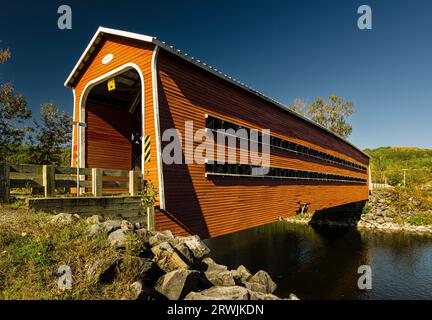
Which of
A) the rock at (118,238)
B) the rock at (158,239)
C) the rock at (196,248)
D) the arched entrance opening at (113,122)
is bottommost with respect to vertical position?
the rock at (196,248)

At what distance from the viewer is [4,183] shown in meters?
7.31

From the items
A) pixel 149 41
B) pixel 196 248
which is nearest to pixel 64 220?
pixel 196 248

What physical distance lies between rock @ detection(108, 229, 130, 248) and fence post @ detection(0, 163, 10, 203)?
3652mm

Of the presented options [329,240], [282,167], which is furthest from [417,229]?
[282,167]

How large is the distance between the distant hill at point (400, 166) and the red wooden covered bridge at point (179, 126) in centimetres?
5746

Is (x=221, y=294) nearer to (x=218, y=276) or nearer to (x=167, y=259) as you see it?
(x=218, y=276)

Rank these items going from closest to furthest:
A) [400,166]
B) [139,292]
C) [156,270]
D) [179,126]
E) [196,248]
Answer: [139,292] < [156,270] < [196,248] < [179,126] < [400,166]

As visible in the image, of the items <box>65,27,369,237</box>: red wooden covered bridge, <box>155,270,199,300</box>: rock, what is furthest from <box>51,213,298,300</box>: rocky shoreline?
<box>65,27,369,237</box>: red wooden covered bridge

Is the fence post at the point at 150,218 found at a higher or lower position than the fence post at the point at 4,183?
lower

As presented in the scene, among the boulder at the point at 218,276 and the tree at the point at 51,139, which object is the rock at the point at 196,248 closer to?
the boulder at the point at 218,276

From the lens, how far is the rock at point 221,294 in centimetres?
556

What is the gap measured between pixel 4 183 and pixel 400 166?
96.4m

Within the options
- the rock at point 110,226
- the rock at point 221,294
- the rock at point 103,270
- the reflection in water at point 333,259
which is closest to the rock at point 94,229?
the rock at point 110,226
